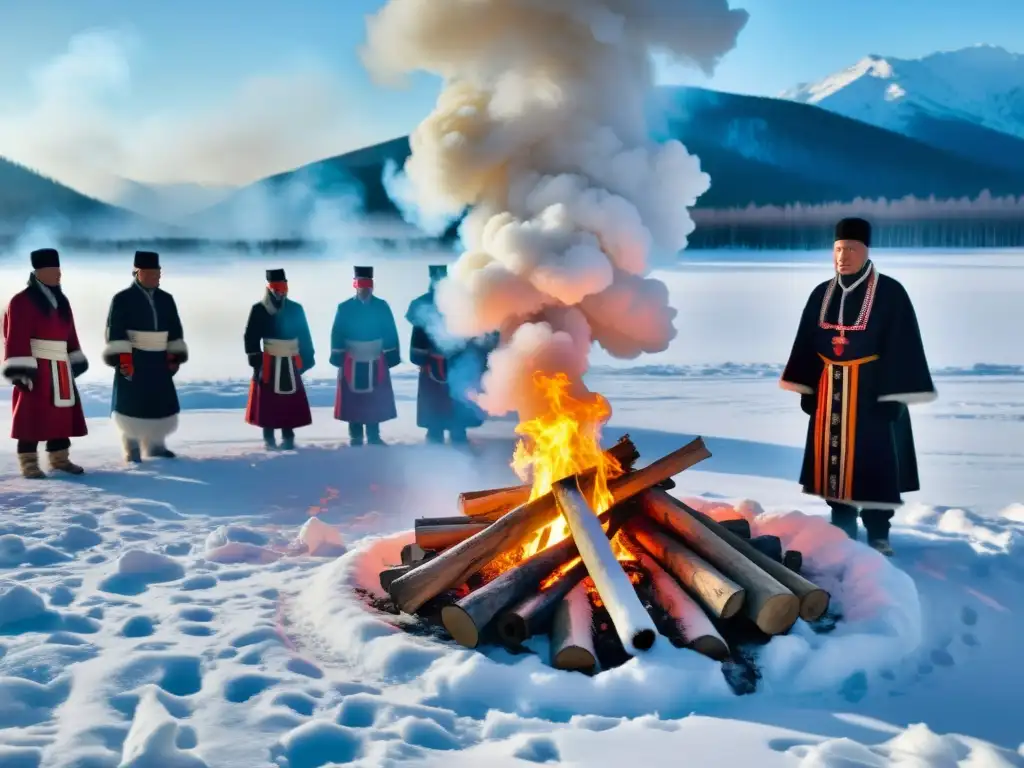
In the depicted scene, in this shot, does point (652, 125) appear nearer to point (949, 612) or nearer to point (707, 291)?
point (949, 612)

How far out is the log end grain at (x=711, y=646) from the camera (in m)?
3.20

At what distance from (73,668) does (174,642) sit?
0.37m

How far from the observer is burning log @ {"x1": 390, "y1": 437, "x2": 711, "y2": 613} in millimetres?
3645

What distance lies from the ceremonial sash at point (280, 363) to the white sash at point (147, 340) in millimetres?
837

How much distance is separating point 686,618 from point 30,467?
5306mm

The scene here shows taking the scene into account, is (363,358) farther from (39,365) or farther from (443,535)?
(443,535)

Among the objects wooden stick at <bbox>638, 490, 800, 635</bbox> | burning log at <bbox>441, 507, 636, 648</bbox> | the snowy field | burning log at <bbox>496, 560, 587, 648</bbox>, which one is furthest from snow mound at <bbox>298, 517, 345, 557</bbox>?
burning log at <bbox>496, 560, 587, 648</bbox>

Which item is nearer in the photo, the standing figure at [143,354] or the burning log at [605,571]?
the burning log at [605,571]

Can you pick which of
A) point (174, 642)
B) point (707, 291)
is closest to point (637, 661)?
point (174, 642)

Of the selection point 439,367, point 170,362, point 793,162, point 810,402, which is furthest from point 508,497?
point 793,162

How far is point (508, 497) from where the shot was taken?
4.48m

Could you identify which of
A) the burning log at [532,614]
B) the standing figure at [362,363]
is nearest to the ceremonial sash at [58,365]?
the standing figure at [362,363]

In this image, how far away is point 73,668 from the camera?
10.6 ft

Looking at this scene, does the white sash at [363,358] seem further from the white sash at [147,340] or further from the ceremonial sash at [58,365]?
the ceremonial sash at [58,365]
